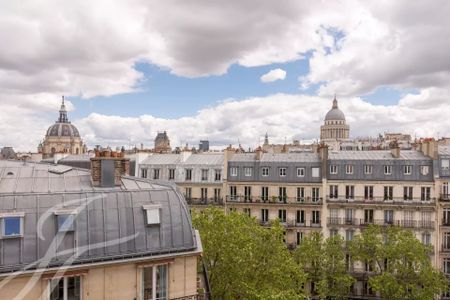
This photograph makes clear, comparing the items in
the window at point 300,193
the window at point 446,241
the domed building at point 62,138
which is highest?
the domed building at point 62,138

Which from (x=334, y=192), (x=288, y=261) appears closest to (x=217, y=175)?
(x=334, y=192)

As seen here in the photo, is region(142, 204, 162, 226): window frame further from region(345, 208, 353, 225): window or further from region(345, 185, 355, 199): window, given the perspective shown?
region(345, 185, 355, 199): window

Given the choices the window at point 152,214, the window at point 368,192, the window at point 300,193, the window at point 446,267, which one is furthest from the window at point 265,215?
the window at point 152,214

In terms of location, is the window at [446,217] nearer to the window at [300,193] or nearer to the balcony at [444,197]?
the balcony at [444,197]

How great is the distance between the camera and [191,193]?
4288 cm

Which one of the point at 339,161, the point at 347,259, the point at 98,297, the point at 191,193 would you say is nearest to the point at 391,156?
the point at 339,161

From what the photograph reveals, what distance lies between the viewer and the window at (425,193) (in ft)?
122

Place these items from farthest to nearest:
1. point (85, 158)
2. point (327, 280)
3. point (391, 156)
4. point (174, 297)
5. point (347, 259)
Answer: point (85, 158) < point (391, 156) < point (347, 259) < point (327, 280) < point (174, 297)

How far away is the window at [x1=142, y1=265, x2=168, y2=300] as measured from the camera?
14914 millimetres

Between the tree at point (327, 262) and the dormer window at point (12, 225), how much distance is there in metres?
→ 24.1

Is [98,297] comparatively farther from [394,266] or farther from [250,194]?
[250,194]

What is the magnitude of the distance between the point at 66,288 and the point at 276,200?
28.6 meters

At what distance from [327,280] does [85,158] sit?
3328 centimetres

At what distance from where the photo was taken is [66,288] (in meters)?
13.7
